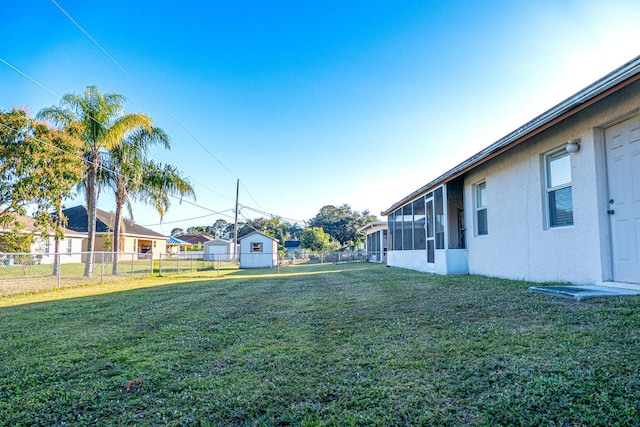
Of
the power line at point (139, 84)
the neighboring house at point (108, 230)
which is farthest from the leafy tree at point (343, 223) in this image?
the power line at point (139, 84)

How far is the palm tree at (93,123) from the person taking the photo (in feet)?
42.4

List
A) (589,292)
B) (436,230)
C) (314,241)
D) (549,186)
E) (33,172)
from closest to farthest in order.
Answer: (589,292) < (549,186) < (436,230) < (33,172) < (314,241)

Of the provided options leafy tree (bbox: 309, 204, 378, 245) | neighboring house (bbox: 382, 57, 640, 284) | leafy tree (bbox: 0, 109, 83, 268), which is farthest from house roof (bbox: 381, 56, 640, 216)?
leafy tree (bbox: 309, 204, 378, 245)

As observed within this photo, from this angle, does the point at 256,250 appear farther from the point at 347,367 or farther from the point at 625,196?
the point at 347,367

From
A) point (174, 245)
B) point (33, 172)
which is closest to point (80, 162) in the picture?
point (33, 172)

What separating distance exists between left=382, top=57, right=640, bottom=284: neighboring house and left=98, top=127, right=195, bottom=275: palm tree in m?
12.8

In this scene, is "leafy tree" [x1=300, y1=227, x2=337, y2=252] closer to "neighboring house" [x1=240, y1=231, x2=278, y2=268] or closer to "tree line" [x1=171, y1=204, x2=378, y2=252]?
"tree line" [x1=171, y1=204, x2=378, y2=252]

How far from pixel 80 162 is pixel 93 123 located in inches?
67.8

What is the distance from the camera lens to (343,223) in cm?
4641

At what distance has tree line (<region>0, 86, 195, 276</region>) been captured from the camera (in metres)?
10.8

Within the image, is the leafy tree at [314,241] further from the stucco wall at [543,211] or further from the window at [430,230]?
the stucco wall at [543,211]

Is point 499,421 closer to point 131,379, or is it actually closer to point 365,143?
point 131,379

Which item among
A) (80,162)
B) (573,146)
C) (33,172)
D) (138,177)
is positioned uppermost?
(80,162)

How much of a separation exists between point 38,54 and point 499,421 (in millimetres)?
13777
